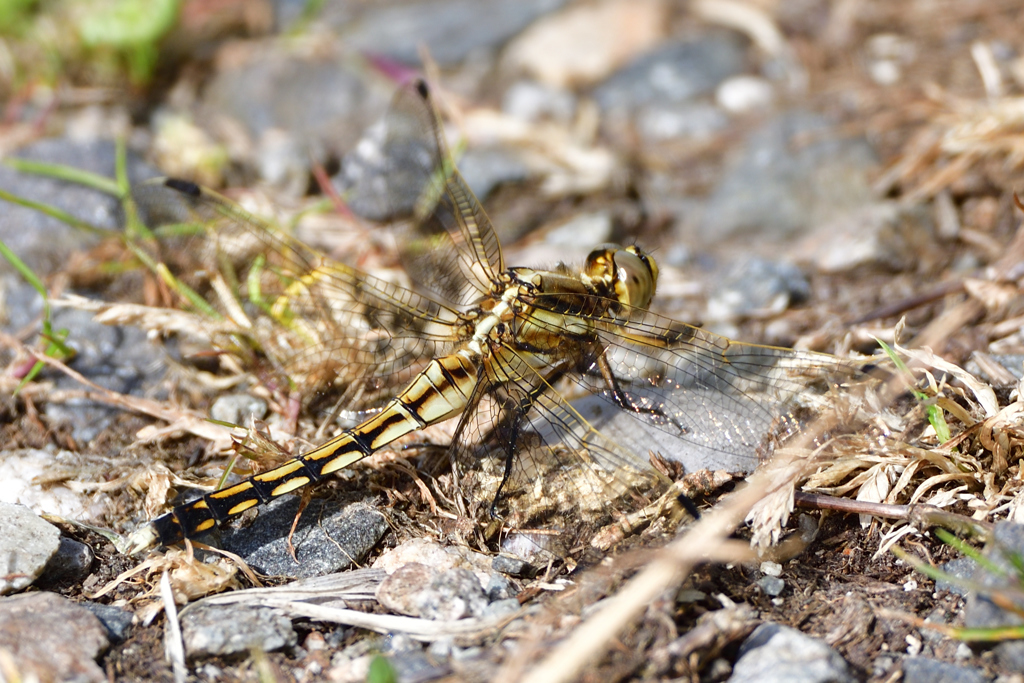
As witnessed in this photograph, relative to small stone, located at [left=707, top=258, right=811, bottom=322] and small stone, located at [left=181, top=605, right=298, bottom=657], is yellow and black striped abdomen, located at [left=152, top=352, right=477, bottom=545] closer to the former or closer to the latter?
small stone, located at [left=181, top=605, right=298, bottom=657]

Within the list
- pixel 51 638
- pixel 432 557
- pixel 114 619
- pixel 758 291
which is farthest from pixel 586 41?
pixel 51 638

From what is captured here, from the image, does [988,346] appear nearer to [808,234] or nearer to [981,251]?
[981,251]

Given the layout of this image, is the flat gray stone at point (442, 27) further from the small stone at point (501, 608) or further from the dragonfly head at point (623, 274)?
the small stone at point (501, 608)

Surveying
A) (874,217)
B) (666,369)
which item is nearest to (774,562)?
(666,369)

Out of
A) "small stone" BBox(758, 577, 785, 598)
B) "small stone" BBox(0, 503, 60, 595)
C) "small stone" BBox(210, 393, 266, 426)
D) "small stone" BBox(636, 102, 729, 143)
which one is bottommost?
"small stone" BBox(0, 503, 60, 595)

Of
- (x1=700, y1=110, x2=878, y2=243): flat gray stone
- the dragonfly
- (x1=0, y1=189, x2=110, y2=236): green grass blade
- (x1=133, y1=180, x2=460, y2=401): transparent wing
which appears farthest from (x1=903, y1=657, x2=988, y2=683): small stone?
(x1=0, y1=189, x2=110, y2=236): green grass blade

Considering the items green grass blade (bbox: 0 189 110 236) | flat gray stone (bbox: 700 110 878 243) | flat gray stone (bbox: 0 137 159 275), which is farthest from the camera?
flat gray stone (bbox: 700 110 878 243)

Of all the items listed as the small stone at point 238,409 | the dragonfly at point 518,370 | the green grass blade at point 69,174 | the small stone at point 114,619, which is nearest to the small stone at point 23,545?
the small stone at point 114,619

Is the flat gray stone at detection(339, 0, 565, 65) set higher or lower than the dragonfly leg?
higher

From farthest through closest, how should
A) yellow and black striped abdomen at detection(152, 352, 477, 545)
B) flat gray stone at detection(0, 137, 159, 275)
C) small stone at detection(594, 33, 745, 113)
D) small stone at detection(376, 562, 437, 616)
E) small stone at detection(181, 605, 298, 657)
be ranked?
small stone at detection(594, 33, 745, 113), flat gray stone at detection(0, 137, 159, 275), yellow and black striped abdomen at detection(152, 352, 477, 545), small stone at detection(376, 562, 437, 616), small stone at detection(181, 605, 298, 657)
